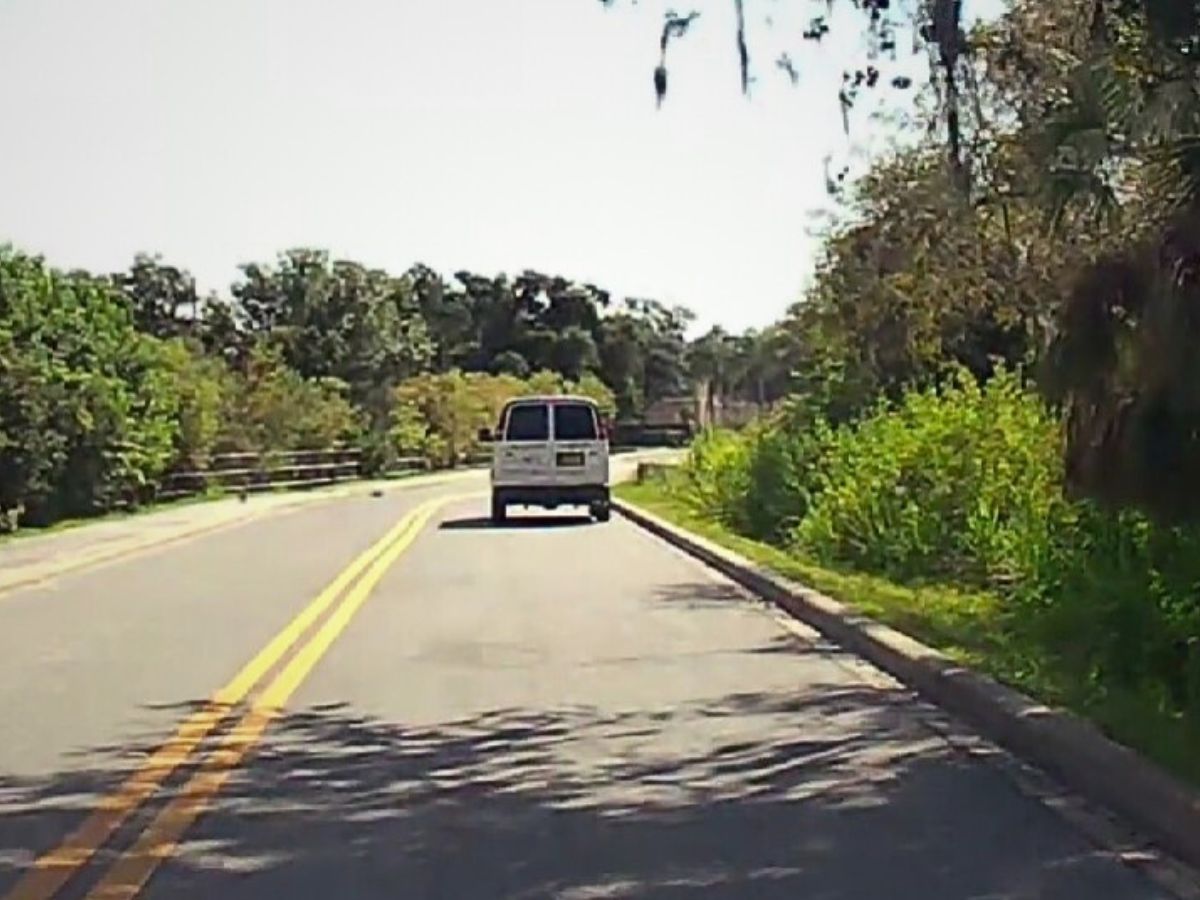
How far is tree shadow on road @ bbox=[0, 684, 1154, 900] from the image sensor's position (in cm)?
839

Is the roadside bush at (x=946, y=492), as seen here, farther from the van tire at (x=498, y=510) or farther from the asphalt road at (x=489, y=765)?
the van tire at (x=498, y=510)

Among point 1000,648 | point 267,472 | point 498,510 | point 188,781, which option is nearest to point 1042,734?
point 1000,648

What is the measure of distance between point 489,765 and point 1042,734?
2.81 meters

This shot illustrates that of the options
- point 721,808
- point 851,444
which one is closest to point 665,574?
point 851,444

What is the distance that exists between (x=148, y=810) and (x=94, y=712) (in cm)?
372

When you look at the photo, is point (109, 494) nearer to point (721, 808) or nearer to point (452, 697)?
point (452, 697)

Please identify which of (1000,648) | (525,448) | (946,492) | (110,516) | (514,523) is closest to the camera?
(1000,648)

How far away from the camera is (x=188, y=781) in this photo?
35.4 feet

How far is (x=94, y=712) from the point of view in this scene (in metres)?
13.5

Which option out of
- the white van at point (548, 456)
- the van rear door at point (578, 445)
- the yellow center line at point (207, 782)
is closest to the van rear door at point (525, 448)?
the white van at point (548, 456)

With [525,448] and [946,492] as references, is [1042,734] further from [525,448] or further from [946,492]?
[525,448]

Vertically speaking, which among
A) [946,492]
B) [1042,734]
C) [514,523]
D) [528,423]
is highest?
[528,423]

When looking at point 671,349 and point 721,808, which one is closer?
point 721,808

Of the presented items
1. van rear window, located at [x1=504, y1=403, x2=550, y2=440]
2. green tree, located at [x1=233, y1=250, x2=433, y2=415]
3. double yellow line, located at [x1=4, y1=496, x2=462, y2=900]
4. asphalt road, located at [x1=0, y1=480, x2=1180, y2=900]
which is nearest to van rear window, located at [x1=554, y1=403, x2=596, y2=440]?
van rear window, located at [x1=504, y1=403, x2=550, y2=440]
